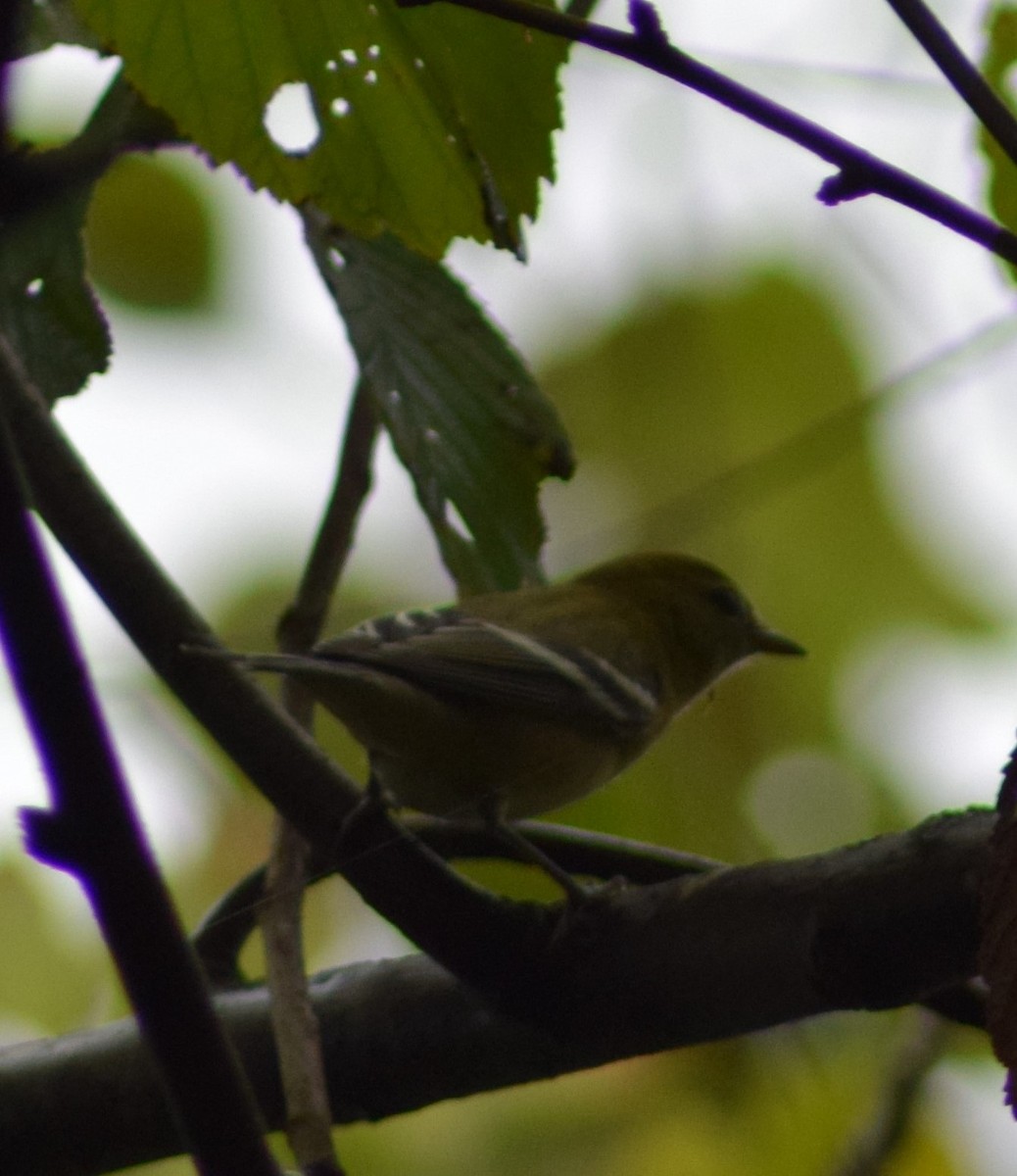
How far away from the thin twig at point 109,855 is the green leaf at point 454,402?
1145 millimetres

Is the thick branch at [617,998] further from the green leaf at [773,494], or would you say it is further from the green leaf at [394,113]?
the green leaf at [773,494]

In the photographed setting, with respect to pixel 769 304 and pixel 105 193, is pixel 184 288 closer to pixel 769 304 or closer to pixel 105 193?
pixel 105 193

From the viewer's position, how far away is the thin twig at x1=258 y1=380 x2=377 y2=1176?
1.73 metres

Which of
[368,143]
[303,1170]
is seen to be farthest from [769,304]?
[303,1170]

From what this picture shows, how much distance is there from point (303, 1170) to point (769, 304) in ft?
12.4

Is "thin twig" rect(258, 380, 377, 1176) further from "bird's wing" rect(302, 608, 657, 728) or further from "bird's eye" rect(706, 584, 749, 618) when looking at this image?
"bird's eye" rect(706, 584, 749, 618)

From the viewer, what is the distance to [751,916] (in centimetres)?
164

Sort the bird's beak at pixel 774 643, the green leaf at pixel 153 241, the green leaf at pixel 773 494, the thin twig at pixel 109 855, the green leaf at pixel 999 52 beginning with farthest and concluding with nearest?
1. the green leaf at pixel 153 241
2. the green leaf at pixel 773 494
3. the bird's beak at pixel 774 643
4. the green leaf at pixel 999 52
5. the thin twig at pixel 109 855

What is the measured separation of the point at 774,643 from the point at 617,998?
273 centimetres

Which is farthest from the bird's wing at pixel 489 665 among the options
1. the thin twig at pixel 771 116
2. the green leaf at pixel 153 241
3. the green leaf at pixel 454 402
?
the green leaf at pixel 153 241

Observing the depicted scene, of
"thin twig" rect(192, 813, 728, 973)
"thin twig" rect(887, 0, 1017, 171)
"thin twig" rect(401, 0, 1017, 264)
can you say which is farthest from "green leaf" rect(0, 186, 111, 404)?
"thin twig" rect(887, 0, 1017, 171)

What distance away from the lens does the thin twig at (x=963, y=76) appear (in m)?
1.18

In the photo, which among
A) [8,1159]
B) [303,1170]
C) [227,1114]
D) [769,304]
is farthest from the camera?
[769,304]

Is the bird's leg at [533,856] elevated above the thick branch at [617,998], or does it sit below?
above
